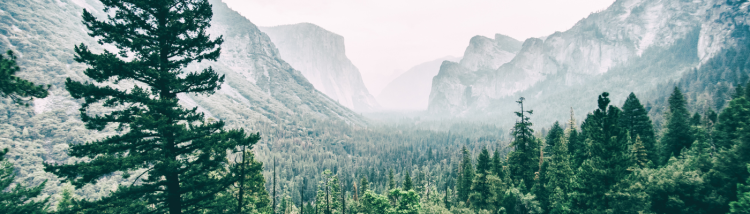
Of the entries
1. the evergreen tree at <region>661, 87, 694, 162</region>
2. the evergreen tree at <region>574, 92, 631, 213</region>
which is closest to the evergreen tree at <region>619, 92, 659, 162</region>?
the evergreen tree at <region>661, 87, 694, 162</region>

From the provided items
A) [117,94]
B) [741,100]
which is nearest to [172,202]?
[117,94]

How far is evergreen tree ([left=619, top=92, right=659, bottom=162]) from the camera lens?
32.3 metres

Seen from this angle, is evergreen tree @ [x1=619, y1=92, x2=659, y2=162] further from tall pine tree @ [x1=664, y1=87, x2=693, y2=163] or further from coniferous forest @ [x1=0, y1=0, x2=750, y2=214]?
tall pine tree @ [x1=664, y1=87, x2=693, y2=163]

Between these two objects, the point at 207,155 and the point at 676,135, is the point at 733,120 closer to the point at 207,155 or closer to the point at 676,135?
the point at 676,135

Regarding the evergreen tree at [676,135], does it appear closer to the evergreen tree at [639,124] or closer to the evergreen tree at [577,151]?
the evergreen tree at [639,124]

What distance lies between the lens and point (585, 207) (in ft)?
65.6

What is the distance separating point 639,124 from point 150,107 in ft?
151

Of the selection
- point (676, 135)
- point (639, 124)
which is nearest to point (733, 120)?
point (639, 124)

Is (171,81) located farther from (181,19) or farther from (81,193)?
(81,193)

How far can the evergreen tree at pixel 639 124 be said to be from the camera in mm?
32344

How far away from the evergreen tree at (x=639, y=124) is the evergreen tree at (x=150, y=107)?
4039cm

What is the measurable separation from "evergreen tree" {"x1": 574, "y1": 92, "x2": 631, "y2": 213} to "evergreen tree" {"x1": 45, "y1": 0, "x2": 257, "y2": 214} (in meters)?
21.1

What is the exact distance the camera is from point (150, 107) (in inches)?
386

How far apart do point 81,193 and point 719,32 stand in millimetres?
286503
